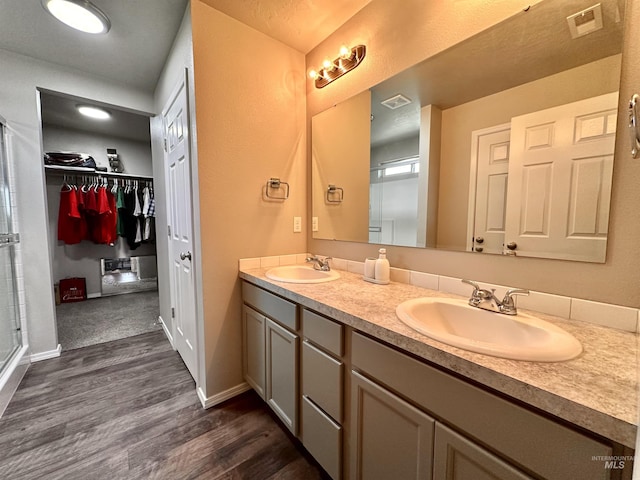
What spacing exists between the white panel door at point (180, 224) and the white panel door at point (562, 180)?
5.77ft

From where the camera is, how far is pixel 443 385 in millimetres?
688

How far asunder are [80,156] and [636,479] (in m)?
4.98

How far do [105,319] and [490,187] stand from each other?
403cm

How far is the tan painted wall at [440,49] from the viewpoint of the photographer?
0.78 m

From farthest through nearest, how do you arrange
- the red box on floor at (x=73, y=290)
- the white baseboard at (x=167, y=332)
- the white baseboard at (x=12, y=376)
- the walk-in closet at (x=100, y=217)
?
the red box on floor at (x=73, y=290), the walk-in closet at (x=100, y=217), the white baseboard at (x=167, y=332), the white baseboard at (x=12, y=376)

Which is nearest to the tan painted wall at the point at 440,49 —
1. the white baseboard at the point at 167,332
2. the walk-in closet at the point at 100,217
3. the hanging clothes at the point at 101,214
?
the white baseboard at the point at 167,332

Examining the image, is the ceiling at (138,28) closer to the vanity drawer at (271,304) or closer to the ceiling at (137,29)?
the ceiling at (137,29)

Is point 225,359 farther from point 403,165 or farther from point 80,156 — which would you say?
point 80,156

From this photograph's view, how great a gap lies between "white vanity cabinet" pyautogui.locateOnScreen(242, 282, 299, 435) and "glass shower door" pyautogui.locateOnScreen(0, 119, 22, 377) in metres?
1.85

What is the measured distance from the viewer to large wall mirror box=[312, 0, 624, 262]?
84 centimetres

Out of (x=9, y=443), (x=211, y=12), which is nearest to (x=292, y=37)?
(x=211, y=12)

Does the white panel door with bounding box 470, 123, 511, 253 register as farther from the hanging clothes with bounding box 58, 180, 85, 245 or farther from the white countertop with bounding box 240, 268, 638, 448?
the hanging clothes with bounding box 58, 180, 85, 245

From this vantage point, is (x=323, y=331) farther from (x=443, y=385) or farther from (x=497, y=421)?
(x=497, y=421)

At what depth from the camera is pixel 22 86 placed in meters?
1.99
